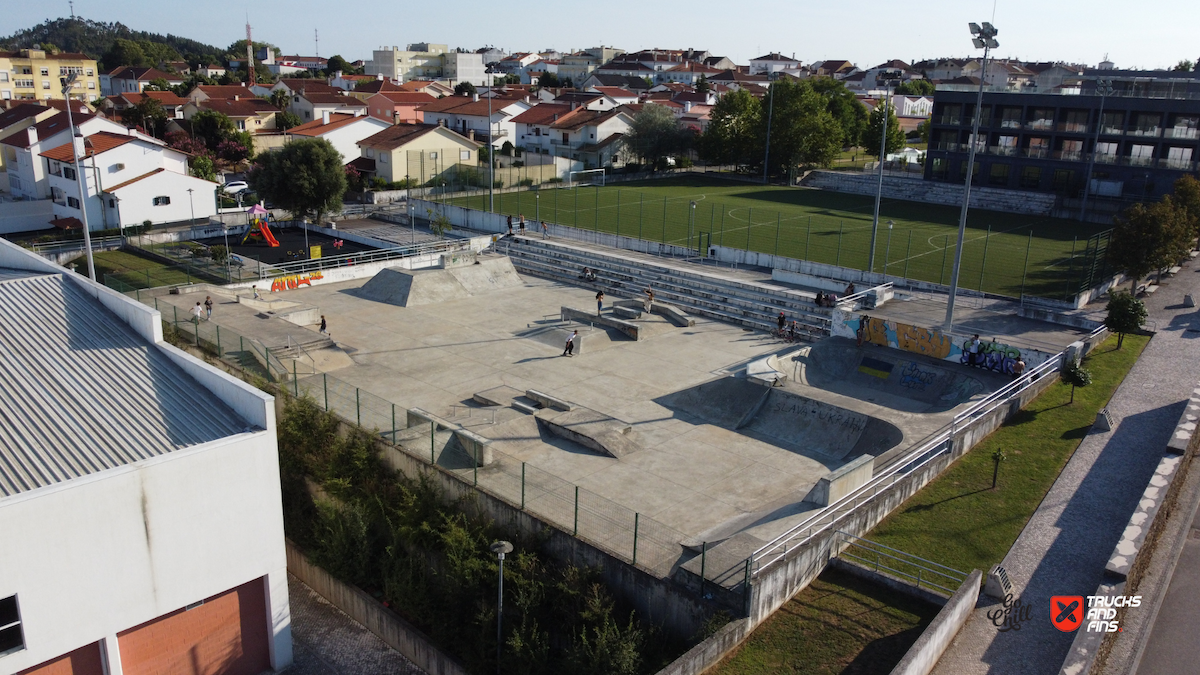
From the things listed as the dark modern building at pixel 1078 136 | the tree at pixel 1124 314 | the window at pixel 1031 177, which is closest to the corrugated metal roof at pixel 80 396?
the tree at pixel 1124 314

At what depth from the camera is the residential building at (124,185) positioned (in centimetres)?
4847

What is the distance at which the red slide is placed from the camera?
46.4 m

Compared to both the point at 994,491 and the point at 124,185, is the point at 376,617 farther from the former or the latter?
the point at 124,185

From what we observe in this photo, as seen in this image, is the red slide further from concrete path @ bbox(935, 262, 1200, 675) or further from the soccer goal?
concrete path @ bbox(935, 262, 1200, 675)

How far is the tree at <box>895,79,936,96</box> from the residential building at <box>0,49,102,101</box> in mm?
113924

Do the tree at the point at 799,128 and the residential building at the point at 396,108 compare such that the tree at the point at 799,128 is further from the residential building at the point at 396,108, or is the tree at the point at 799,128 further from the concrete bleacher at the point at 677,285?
the residential building at the point at 396,108

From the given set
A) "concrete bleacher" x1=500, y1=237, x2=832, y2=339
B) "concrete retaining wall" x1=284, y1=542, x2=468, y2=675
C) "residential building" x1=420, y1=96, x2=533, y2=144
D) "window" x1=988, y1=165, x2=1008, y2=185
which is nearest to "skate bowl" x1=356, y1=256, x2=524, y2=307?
"concrete bleacher" x1=500, y1=237, x2=832, y2=339

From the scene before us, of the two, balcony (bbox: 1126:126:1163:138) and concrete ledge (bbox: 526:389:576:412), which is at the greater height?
balcony (bbox: 1126:126:1163:138)

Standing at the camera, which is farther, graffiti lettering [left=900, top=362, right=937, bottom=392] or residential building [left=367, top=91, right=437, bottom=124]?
residential building [left=367, top=91, right=437, bottom=124]

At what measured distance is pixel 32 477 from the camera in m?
13.3

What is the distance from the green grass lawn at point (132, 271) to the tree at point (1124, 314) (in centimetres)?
3662

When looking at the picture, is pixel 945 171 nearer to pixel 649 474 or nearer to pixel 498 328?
→ pixel 498 328

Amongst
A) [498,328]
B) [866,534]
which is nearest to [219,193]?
[498,328]

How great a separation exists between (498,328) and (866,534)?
18.8 meters
